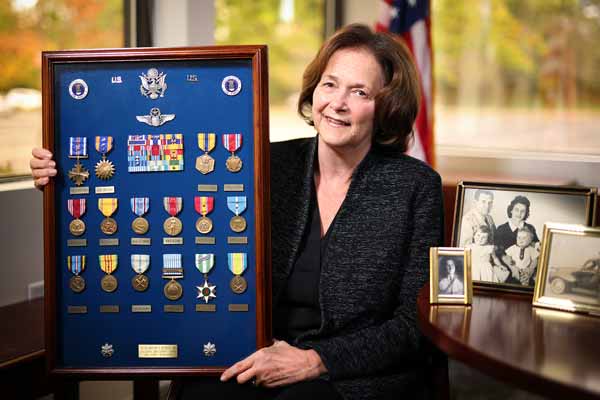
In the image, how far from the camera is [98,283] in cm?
178

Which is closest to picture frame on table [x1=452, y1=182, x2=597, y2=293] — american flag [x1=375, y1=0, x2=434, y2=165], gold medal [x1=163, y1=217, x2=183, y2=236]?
gold medal [x1=163, y1=217, x2=183, y2=236]

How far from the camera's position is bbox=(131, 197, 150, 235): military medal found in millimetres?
1769

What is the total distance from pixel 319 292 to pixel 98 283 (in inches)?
23.0

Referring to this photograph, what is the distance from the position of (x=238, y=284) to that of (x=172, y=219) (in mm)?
237

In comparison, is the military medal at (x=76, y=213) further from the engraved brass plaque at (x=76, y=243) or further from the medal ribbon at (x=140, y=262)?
the medal ribbon at (x=140, y=262)

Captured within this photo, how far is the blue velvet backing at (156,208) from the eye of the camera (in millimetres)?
1760

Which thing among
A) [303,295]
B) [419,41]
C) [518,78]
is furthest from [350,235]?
[518,78]

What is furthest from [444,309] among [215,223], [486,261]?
[215,223]

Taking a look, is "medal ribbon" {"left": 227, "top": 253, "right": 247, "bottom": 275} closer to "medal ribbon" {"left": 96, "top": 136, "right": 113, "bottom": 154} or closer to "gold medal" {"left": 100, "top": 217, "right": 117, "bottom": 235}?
"gold medal" {"left": 100, "top": 217, "right": 117, "bottom": 235}

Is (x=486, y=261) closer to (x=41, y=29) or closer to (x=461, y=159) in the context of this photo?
(x=41, y=29)

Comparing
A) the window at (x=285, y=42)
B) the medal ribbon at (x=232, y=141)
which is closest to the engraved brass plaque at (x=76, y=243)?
the medal ribbon at (x=232, y=141)

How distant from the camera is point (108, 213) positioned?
1772 millimetres

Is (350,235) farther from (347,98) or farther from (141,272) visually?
(141,272)

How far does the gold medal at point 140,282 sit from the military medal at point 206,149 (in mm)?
315
